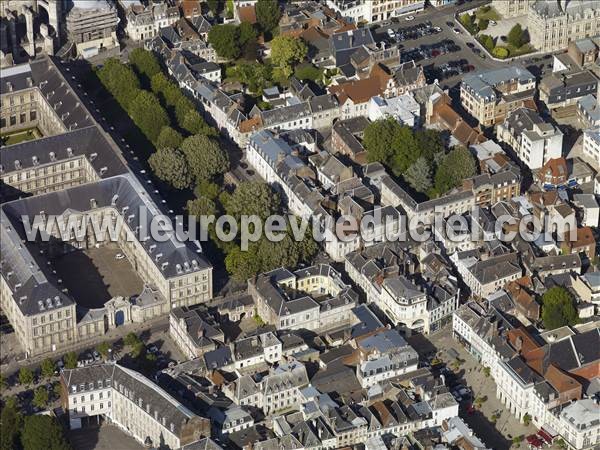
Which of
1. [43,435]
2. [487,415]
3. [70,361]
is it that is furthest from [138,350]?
[487,415]

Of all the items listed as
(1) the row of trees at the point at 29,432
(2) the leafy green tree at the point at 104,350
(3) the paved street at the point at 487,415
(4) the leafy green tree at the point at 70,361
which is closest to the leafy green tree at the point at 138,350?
(2) the leafy green tree at the point at 104,350

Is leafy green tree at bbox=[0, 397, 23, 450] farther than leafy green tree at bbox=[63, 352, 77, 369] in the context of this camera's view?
No

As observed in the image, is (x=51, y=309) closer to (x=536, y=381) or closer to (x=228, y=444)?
(x=228, y=444)

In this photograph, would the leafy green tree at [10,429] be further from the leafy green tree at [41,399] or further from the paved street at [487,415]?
the paved street at [487,415]

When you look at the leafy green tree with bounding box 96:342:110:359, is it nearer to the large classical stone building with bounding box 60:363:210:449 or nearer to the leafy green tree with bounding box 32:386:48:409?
the large classical stone building with bounding box 60:363:210:449

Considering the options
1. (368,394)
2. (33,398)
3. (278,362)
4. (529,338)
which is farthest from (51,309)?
(529,338)

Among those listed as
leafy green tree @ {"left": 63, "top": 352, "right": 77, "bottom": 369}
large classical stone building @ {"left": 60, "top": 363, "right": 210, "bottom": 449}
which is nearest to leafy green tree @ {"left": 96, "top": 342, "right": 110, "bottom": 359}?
leafy green tree @ {"left": 63, "top": 352, "right": 77, "bottom": 369}

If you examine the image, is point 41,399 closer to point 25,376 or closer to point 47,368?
point 25,376
